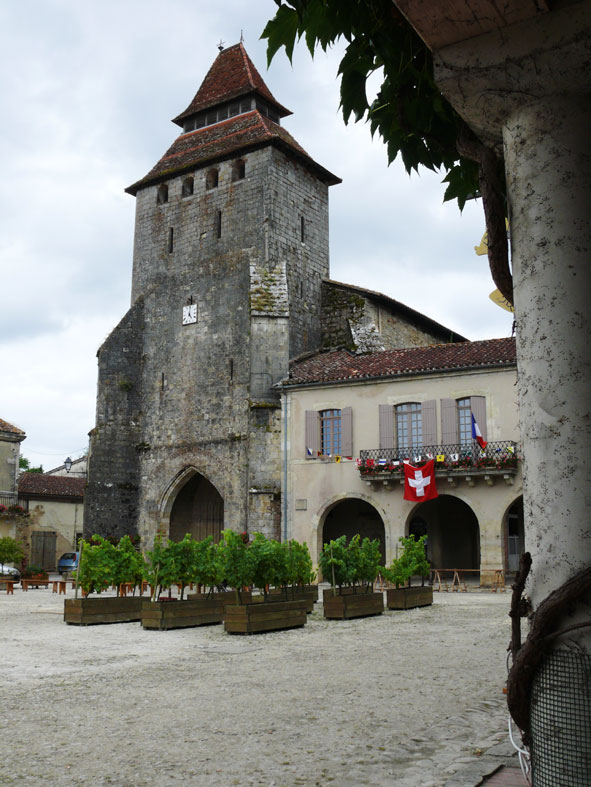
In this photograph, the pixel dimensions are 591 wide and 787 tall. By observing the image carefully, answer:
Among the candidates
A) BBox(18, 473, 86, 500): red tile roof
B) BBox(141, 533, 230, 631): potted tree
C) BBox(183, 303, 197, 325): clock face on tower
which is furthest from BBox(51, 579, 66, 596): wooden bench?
BBox(18, 473, 86, 500): red tile roof

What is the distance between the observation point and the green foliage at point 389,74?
11.3 feet

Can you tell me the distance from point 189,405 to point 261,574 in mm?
15536

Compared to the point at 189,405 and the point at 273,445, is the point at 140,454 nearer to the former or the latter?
the point at 189,405

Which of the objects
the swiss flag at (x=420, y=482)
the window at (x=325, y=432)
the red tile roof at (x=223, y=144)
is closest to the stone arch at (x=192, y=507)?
the window at (x=325, y=432)

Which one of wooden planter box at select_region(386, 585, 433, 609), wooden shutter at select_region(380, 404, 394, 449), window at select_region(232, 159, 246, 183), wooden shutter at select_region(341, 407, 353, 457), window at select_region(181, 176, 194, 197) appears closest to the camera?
wooden planter box at select_region(386, 585, 433, 609)

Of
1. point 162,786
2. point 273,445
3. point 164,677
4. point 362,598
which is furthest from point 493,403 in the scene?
point 162,786

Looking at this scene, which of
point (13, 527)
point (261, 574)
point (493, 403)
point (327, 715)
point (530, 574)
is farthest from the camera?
point (13, 527)

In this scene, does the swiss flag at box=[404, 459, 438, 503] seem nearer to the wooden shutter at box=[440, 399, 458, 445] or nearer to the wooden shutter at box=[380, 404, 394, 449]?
the wooden shutter at box=[440, 399, 458, 445]

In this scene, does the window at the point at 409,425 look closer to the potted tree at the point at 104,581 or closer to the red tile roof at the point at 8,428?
the potted tree at the point at 104,581

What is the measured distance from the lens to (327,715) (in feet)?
19.7

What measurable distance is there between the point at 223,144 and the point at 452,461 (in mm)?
15430

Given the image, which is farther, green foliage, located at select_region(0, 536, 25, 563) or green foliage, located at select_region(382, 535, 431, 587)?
green foliage, located at select_region(0, 536, 25, 563)

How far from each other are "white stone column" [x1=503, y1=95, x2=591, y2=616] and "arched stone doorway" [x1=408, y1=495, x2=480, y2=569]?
925 inches

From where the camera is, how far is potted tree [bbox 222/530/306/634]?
11.9 metres
